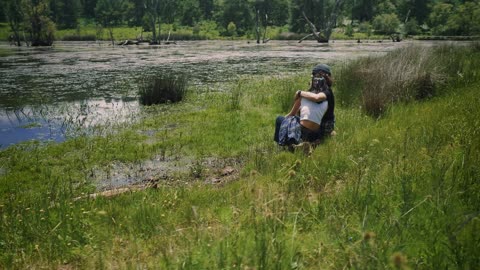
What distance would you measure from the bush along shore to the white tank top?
701 mm

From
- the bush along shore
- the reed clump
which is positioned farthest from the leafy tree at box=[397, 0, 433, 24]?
the bush along shore

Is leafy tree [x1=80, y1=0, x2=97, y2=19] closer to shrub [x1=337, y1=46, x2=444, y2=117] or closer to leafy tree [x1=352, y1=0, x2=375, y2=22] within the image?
leafy tree [x1=352, y1=0, x2=375, y2=22]

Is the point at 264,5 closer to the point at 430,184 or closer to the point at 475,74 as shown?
the point at 475,74

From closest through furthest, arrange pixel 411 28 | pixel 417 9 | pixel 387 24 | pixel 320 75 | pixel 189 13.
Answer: pixel 320 75 → pixel 411 28 → pixel 387 24 → pixel 417 9 → pixel 189 13

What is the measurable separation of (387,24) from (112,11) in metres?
79.2

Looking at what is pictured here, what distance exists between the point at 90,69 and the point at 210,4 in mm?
109471

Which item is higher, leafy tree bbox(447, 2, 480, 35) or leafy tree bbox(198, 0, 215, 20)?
leafy tree bbox(198, 0, 215, 20)

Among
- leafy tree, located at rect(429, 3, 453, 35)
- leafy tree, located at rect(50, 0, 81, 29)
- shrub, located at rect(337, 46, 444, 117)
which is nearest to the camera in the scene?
shrub, located at rect(337, 46, 444, 117)

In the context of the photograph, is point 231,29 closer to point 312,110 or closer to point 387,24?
point 387,24

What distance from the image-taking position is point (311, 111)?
649cm

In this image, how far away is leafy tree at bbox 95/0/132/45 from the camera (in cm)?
10950

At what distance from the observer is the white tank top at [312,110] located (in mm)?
6481

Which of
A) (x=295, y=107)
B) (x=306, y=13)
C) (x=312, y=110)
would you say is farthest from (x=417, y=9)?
(x=312, y=110)

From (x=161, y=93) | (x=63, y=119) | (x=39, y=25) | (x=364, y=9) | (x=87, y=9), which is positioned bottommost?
(x=63, y=119)
